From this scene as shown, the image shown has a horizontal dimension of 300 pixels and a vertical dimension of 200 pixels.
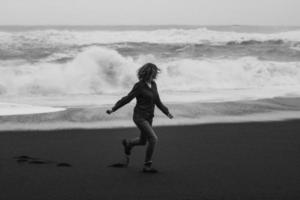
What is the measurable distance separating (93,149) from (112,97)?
23.0 feet

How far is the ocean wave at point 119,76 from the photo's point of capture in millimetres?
16797

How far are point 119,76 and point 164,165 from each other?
12.4 m

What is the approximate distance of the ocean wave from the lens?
55.1 ft

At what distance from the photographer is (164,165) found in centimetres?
628

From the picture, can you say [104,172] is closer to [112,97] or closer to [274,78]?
[112,97]

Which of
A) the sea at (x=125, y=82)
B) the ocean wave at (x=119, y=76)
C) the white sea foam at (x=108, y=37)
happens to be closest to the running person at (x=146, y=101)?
the sea at (x=125, y=82)

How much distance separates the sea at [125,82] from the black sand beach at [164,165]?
47.7 inches

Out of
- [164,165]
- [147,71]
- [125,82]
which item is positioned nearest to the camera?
[147,71]

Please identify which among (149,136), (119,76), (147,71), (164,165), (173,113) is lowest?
(119,76)

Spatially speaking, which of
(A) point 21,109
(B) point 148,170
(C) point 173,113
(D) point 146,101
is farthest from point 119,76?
(B) point 148,170

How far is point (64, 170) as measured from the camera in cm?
594

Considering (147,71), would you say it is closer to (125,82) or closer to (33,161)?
(33,161)

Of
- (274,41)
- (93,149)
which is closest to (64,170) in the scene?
(93,149)

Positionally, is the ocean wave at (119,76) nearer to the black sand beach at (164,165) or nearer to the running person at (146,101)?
the black sand beach at (164,165)
